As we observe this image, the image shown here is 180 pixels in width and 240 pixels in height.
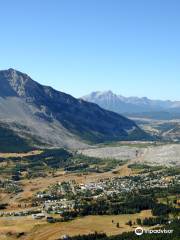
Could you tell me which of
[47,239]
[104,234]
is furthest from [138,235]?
[47,239]

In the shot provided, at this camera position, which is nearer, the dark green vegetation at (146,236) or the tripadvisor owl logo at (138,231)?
the dark green vegetation at (146,236)

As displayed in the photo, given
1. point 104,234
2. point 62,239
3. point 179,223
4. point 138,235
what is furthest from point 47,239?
point 179,223

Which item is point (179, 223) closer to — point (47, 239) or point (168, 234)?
point (168, 234)

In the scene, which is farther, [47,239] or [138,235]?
[47,239]

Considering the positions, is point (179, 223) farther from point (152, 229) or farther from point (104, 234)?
point (104, 234)
